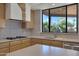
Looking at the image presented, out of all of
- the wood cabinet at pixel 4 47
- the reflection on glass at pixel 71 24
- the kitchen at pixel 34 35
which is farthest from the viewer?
the reflection on glass at pixel 71 24

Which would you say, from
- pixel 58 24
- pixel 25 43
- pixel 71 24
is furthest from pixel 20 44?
→ pixel 71 24

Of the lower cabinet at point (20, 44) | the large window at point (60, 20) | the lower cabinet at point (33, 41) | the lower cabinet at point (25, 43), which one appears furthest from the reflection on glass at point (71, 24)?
the lower cabinet at point (20, 44)

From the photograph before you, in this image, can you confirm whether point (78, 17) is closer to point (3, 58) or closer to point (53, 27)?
point (53, 27)

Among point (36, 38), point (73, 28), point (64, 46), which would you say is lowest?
point (64, 46)

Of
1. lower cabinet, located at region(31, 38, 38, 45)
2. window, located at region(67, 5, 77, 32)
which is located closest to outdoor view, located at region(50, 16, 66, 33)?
window, located at region(67, 5, 77, 32)

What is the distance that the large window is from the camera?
1.39 meters

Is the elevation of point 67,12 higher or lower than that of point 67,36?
higher

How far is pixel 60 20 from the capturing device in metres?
1.47

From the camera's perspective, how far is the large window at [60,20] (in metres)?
1.39

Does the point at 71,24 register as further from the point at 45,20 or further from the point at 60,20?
the point at 45,20

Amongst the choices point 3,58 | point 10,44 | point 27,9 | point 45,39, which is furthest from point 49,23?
point 3,58

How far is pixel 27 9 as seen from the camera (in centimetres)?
140

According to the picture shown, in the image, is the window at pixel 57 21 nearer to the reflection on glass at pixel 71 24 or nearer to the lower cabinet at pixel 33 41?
the reflection on glass at pixel 71 24

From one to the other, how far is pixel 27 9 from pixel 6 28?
79cm
